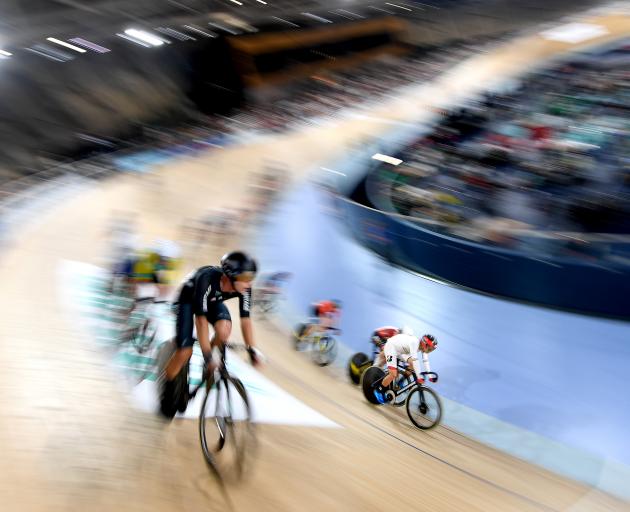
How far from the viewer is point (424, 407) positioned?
188 inches

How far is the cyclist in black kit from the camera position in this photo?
3434 mm

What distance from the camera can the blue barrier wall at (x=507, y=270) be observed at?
6.63 meters

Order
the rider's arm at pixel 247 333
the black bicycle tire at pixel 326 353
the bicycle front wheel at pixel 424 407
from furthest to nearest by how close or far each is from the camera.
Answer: the black bicycle tire at pixel 326 353
the bicycle front wheel at pixel 424 407
the rider's arm at pixel 247 333

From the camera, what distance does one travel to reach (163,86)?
16.3 m

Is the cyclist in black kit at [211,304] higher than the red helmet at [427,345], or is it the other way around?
the cyclist in black kit at [211,304]

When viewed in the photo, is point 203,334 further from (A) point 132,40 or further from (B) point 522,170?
(A) point 132,40

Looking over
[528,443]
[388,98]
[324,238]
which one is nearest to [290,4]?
[388,98]

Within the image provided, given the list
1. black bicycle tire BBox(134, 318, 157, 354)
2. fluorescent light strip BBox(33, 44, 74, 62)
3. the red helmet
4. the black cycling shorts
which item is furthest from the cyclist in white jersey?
fluorescent light strip BBox(33, 44, 74, 62)

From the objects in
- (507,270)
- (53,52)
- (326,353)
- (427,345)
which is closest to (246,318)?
(427,345)

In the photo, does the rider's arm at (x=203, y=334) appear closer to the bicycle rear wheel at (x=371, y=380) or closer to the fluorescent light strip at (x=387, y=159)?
the bicycle rear wheel at (x=371, y=380)

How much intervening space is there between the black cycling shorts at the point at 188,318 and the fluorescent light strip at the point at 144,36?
47.4ft

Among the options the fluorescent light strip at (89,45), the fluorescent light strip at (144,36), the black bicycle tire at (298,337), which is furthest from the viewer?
the fluorescent light strip at (144,36)

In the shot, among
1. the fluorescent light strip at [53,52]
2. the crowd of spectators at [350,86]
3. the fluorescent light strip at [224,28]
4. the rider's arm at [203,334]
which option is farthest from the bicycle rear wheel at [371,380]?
the fluorescent light strip at [224,28]

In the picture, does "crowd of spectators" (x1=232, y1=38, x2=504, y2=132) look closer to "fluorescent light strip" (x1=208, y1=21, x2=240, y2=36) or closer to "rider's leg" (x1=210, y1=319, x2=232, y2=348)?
"fluorescent light strip" (x1=208, y1=21, x2=240, y2=36)
